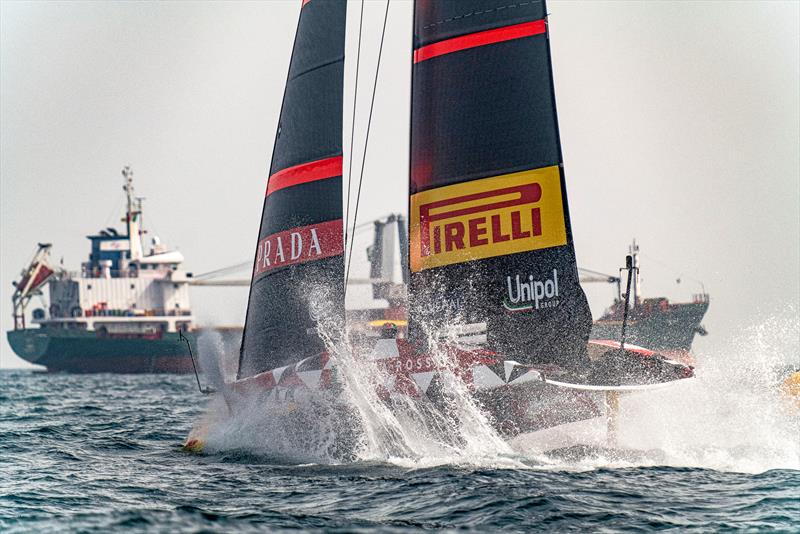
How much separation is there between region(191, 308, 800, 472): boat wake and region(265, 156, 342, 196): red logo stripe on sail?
3089 mm

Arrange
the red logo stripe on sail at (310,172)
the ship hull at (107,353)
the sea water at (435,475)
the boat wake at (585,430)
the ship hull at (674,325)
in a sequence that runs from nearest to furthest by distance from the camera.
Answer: the sea water at (435,475)
the boat wake at (585,430)
the red logo stripe on sail at (310,172)
the ship hull at (674,325)
the ship hull at (107,353)

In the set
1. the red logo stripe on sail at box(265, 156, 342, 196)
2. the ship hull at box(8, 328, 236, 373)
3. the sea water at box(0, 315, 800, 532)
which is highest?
the red logo stripe on sail at box(265, 156, 342, 196)

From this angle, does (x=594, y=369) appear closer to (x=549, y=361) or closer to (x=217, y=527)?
(x=549, y=361)

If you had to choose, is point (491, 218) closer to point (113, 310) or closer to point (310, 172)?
A: point (310, 172)

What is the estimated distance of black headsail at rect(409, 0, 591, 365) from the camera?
13.5 m

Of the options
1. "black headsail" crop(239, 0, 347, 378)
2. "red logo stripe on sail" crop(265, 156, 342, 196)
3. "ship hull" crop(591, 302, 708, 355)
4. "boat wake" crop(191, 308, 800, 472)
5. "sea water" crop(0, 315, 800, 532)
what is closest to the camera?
"sea water" crop(0, 315, 800, 532)

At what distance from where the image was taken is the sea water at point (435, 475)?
9.25m

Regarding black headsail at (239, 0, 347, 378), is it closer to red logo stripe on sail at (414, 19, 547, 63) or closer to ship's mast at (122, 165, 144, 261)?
red logo stripe on sail at (414, 19, 547, 63)

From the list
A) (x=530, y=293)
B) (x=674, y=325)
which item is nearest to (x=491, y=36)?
(x=530, y=293)

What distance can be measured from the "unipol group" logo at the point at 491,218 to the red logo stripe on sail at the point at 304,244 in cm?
Answer: 186

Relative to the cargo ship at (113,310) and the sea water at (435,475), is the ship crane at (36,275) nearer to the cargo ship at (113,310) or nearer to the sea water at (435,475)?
the cargo ship at (113,310)

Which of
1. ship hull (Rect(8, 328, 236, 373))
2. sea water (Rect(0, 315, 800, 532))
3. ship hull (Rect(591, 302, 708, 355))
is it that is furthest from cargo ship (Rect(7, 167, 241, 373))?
sea water (Rect(0, 315, 800, 532))

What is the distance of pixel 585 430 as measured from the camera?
13.1m

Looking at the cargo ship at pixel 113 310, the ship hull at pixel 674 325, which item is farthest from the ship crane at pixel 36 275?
the ship hull at pixel 674 325
